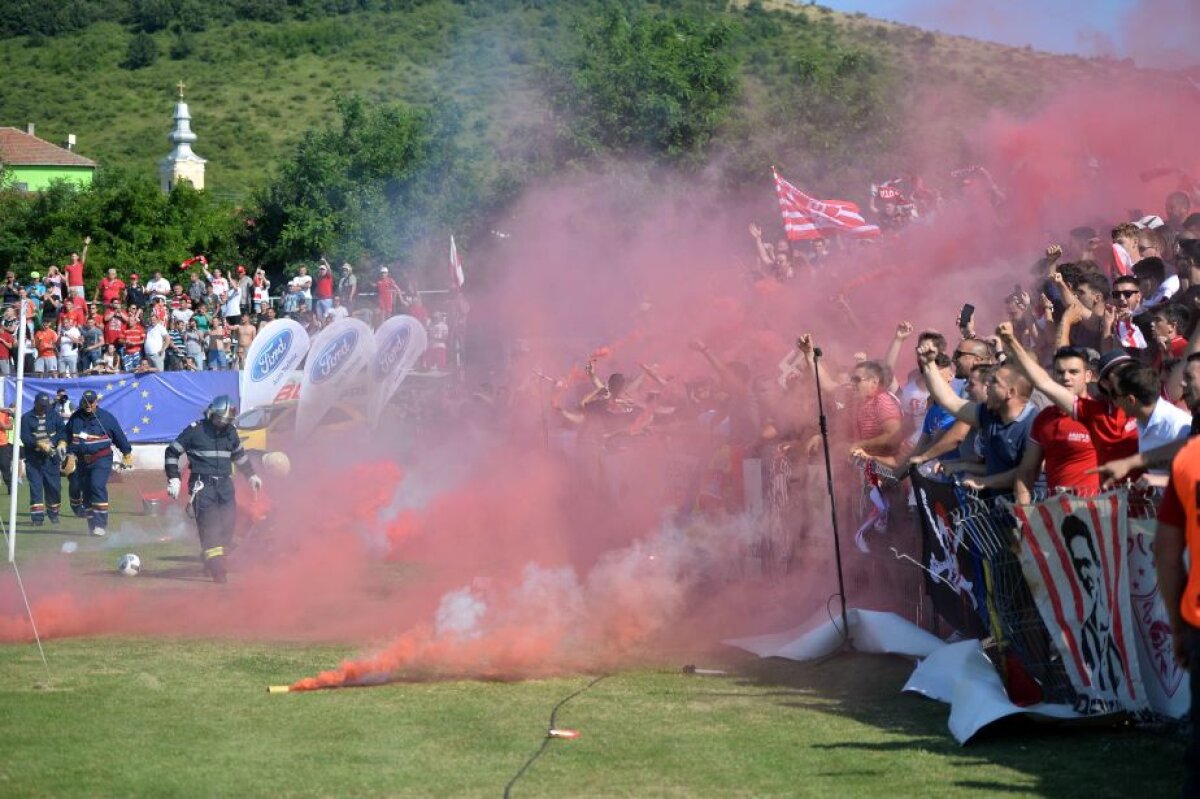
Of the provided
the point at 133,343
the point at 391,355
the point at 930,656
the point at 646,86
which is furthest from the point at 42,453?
the point at 646,86

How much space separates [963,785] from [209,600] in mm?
8361

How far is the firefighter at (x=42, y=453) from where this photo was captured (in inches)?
781

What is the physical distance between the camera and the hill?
2619 centimetres

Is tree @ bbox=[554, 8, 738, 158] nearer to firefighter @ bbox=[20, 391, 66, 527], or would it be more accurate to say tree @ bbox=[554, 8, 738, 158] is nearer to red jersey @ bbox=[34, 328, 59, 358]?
red jersey @ bbox=[34, 328, 59, 358]

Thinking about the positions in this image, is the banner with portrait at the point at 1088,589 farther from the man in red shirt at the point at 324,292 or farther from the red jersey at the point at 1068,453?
the man in red shirt at the point at 324,292

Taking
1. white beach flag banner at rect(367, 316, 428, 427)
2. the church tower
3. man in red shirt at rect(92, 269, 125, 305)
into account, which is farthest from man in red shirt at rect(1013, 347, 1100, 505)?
the church tower

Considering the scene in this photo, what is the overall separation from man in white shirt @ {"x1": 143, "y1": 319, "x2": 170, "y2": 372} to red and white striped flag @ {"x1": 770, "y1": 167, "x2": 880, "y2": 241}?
49.7ft

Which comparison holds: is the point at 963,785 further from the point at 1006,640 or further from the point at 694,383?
the point at 694,383

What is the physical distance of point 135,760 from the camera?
7227 millimetres

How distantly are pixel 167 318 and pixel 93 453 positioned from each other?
1365cm

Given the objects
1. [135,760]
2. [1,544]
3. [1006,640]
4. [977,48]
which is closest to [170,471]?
[1,544]

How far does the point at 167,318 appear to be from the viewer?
1267 inches

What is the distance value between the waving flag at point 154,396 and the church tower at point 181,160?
51.5 m

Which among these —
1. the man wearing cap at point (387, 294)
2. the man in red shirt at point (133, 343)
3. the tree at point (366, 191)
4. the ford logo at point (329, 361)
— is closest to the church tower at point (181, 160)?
the tree at point (366, 191)
